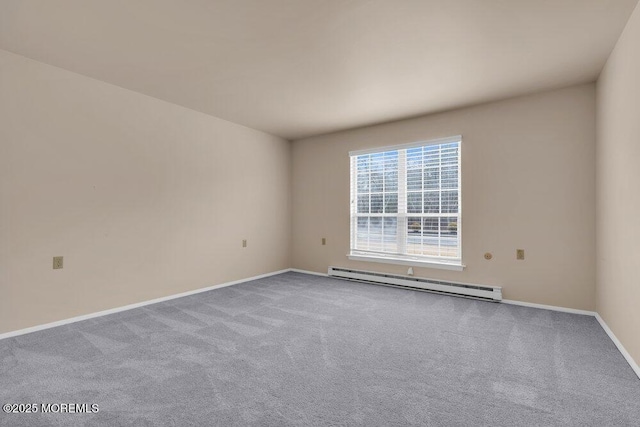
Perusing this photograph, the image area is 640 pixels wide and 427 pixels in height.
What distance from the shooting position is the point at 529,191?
3.53m

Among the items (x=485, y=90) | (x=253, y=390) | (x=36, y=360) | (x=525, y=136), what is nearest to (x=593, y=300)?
(x=525, y=136)

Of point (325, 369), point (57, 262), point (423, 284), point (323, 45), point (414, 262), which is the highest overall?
point (323, 45)

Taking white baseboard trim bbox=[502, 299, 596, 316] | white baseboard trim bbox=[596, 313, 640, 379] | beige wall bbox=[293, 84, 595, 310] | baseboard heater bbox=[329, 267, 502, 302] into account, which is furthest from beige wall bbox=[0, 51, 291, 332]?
white baseboard trim bbox=[596, 313, 640, 379]

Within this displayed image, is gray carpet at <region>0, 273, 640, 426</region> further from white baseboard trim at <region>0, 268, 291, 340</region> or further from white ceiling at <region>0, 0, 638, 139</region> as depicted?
white ceiling at <region>0, 0, 638, 139</region>

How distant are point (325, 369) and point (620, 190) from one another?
2740 mm

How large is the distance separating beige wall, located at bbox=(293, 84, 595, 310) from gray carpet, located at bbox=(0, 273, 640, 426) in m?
0.48

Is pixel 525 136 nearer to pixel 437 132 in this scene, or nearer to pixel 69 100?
pixel 437 132

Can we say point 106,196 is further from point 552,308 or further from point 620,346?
point 552,308

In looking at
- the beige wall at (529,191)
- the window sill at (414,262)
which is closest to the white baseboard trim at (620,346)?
the beige wall at (529,191)

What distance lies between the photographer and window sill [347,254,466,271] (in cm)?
402

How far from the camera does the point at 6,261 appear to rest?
2625 millimetres

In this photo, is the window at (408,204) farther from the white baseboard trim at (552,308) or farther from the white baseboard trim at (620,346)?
the white baseboard trim at (620,346)

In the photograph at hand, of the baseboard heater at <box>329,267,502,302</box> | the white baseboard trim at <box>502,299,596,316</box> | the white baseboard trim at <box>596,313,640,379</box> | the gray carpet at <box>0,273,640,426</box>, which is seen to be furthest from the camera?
the baseboard heater at <box>329,267,502,302</box>

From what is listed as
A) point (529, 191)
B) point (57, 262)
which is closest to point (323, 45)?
point (529, 191)
